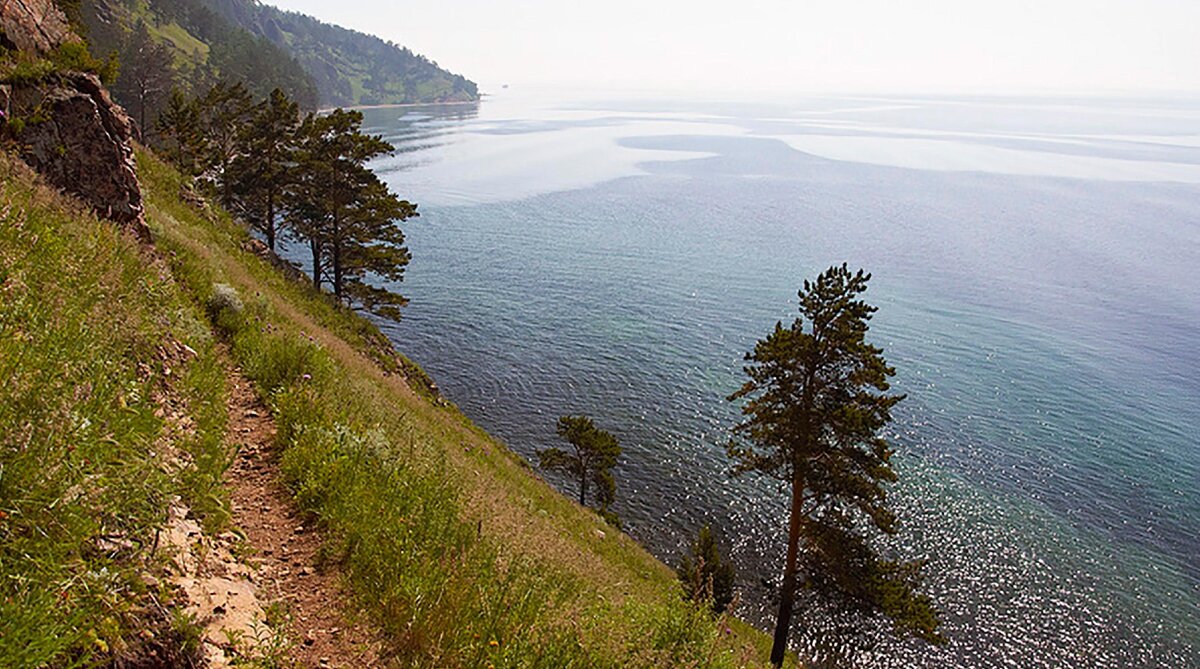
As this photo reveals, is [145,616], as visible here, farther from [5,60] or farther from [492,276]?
[492,276]

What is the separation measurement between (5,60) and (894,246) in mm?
84272

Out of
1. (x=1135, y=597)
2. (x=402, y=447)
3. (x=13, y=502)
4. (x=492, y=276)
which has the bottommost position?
(x=1135, y=597)

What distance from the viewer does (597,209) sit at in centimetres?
9175

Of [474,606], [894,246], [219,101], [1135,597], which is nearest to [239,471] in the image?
[474,606]

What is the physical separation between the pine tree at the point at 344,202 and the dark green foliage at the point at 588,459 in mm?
13084

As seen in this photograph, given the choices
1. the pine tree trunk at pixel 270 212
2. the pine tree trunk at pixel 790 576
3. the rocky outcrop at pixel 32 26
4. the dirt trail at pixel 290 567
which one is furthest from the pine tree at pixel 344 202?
the dirt trail at pixel 290 567

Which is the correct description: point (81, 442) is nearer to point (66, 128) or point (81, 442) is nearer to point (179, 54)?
point (66, 128)

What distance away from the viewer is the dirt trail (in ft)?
17.5

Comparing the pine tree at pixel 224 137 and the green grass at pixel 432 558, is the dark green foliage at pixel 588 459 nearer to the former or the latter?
the green grass at pixel 432 558

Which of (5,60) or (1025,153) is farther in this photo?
(1025,153)

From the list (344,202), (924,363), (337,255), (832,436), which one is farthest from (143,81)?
(924,363)

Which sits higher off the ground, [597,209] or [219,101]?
[219,101]

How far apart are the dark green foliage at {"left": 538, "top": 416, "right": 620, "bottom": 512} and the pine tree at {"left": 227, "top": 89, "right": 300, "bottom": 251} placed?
2091cm

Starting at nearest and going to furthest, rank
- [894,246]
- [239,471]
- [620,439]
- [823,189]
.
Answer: [239,471]
[620,439]
[894,246]
[823,189]
